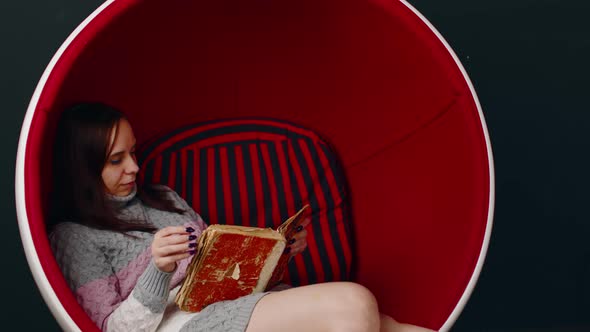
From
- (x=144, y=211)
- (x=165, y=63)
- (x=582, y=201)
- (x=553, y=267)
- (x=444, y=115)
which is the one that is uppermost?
(x=165, y=63)

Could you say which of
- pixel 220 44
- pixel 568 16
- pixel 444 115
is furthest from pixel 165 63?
pixel 568 16

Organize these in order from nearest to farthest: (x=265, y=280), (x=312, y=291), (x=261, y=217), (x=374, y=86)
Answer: (x=312, y=291), (x=265, y=280), (x=374, y=86), (x=261, y=217)

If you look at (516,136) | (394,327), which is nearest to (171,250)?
(394,327)

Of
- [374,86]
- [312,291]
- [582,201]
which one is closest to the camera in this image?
[312,291]

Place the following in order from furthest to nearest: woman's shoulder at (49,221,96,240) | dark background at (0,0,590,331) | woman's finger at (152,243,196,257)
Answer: dark background at (0,0,590,331), woman's shoulder at (49,221,96,240), woman's finger at (152,243,196,257)

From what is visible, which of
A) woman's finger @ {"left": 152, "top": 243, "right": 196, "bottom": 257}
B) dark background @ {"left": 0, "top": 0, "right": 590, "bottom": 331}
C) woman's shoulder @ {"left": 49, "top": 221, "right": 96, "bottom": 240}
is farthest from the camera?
dark background @ {"left": 0, "top": 0, "right": 590, "bottom": 331}

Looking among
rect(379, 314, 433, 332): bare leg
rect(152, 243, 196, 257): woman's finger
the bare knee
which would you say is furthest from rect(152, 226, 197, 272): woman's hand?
rect(379, 314, 433, 332): bare leg

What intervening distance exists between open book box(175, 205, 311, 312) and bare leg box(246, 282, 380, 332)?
0.11 meters

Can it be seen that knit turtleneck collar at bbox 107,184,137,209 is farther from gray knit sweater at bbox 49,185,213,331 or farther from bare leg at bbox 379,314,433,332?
bare leg at bbox 379,314,433,332

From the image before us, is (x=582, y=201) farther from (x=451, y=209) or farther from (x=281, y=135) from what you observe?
(x=281, y=135)

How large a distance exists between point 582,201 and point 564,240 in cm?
12

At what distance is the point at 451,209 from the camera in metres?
1.55

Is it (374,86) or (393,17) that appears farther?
(374,86)

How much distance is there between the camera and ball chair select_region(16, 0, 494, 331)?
139 centimetres
